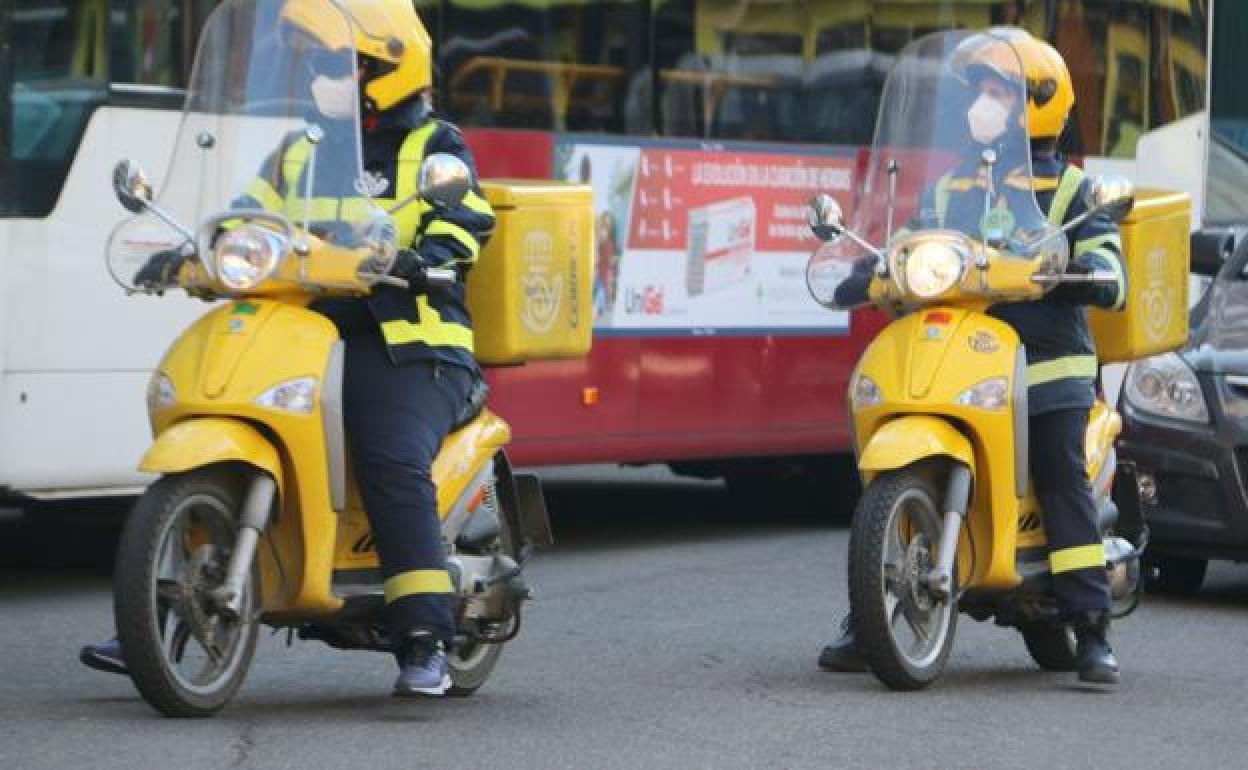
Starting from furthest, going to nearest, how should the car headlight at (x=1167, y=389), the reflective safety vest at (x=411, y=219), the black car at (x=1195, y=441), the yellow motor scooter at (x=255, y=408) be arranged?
the car headlight at (x=1167, y=389), the black car at (x=1195, y=441), the reflective safety vest at (x=411, y=219), the yellow motor scooter at (x=255, y=408)

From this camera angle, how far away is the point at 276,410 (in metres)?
7.49

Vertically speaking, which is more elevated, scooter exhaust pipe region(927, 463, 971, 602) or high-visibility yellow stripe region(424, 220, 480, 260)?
high-visibility yellow stripe region(424, 220, 480, 260)

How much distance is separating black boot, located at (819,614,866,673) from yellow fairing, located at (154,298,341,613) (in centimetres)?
170

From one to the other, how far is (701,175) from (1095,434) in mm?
4231

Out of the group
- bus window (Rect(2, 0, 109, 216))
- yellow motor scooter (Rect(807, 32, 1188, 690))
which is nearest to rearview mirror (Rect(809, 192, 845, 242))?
yellow motor scooter (Rect(807, 32, 1188, 690))

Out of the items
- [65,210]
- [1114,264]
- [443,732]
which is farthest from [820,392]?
[443,732]

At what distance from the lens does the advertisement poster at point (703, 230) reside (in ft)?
41.3

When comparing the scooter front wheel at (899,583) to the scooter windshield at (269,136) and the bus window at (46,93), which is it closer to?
the scooter windshield at (269,136)

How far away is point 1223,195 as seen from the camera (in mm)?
24594

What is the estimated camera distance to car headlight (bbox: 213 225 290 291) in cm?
757

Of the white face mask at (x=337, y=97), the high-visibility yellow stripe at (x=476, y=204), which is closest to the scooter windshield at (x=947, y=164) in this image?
the high-visibility yellow stripe at (x=476, y=204)

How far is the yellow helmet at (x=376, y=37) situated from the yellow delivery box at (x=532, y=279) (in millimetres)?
712

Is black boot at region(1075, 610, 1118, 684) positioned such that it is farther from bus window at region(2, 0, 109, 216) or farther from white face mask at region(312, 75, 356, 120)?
bus window at region(2, 0, 109, 216)

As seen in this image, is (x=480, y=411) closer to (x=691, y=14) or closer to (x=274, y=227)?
(x=274, y=227)
